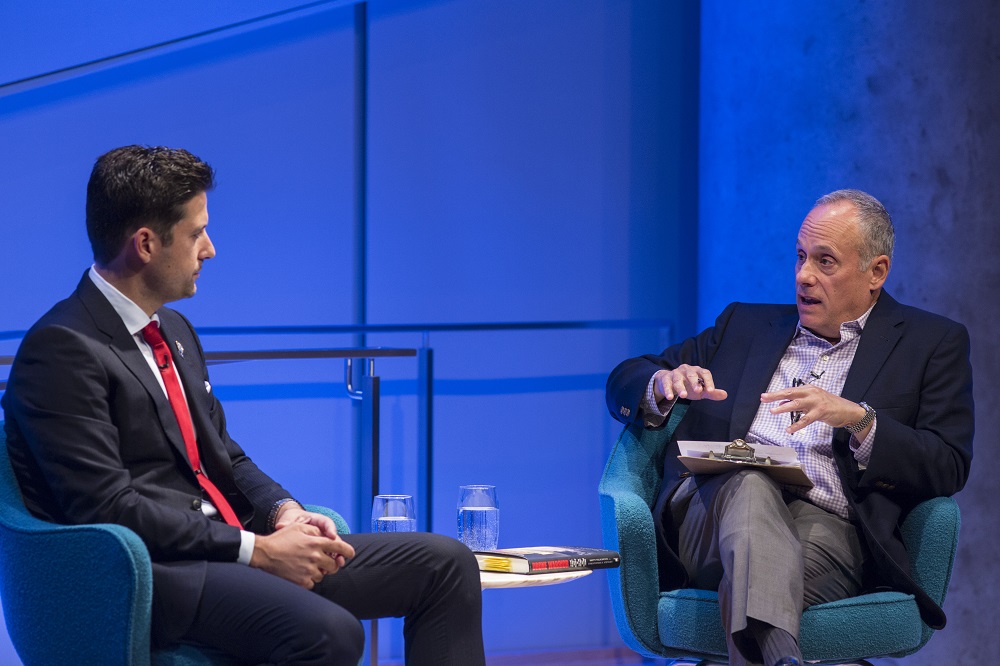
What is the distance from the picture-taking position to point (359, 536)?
2.47 meters

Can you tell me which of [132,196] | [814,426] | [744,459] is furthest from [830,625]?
[132,196]

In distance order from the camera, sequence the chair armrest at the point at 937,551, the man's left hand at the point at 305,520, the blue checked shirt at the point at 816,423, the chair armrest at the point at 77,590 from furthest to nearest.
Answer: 1. the blue checked shirt at the point at 816,423
2. the chair armrest at the point at 937,551
3. the man's left hand at the point at 305,520
4. the chair armrest at the point at 77,590

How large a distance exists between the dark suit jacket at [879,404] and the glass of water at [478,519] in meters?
0.43

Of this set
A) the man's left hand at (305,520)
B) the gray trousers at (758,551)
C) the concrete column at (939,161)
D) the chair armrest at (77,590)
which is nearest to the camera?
the chair armrest at (77,590)

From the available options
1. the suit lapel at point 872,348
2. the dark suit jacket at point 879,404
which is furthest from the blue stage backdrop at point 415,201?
the suit lapel at point 872,348

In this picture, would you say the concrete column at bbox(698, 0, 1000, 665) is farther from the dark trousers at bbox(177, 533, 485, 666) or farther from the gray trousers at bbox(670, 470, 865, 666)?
the dark trousers at bbox(177, 533, 485, 666)

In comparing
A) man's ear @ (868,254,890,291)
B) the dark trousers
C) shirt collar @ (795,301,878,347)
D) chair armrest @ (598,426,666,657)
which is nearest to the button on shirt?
the dark trousers

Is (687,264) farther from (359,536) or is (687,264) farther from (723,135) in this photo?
(359,536)

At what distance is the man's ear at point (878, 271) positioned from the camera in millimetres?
3189

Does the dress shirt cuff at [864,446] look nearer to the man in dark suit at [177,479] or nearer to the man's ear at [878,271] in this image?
the man's ear at [878,271]

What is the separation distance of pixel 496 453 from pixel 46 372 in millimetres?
2275

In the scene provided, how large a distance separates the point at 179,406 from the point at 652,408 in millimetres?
1285

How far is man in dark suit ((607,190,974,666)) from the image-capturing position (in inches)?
102

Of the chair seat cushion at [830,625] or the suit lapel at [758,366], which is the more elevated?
the suit lapel at [758,366]
